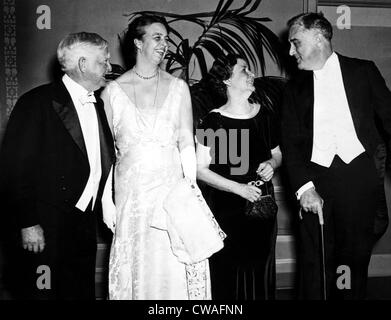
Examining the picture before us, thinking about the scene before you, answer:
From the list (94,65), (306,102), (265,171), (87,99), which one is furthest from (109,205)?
(306,102)

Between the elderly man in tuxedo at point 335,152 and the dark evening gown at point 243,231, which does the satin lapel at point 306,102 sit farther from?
the dark evening gown at point 243,231

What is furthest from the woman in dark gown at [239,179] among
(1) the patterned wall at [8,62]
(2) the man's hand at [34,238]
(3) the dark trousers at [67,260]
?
(1) the patterned wall at [8,62]

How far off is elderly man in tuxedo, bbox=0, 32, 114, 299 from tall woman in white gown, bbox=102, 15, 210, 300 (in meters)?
0.10

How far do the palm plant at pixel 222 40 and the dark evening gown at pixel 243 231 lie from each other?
0.61 meters

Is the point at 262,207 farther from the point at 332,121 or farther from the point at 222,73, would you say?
the point at 222,73

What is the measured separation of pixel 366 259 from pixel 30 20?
82.1 inches

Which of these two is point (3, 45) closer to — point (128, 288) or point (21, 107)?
point (21, 107)

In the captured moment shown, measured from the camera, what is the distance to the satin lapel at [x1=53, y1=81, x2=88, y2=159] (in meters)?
2.26

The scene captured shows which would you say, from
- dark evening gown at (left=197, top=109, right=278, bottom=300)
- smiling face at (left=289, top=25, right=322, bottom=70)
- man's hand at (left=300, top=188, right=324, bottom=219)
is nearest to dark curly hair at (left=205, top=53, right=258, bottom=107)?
dark evening gown at (left=197, top=109, right=278, bottom=300)

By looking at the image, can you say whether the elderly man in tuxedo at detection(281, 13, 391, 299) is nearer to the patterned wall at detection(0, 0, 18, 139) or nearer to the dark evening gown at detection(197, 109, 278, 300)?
the dark evening gown at detection(197, 109, 278, 300)

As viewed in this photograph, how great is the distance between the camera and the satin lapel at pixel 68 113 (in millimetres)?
2264

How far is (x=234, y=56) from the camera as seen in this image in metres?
2.64

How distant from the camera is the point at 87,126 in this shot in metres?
2.32
